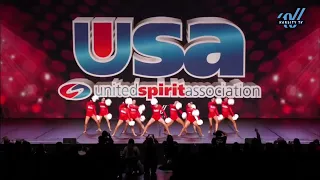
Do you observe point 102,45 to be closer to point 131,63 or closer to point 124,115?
point 131,63

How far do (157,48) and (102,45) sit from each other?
161 cm

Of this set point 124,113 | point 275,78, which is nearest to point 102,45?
point 124,113

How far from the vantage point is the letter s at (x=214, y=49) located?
1481 cm

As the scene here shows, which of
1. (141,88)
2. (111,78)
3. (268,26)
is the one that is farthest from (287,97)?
(111,78)

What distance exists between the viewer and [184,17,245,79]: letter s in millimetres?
14812

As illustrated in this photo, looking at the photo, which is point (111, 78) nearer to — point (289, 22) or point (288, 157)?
point (289, 22)

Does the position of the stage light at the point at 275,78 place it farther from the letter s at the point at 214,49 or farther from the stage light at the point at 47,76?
the stage light at the point at 47,76

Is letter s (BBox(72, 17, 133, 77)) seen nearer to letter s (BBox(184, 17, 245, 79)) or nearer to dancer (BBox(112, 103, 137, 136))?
letter s (BBox(184, 17, 245, 79))

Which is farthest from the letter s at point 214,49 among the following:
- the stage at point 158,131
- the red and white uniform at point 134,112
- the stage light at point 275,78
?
the red and white uniform at point 134,112

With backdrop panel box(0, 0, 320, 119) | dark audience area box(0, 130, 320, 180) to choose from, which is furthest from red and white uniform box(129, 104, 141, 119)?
dark audience area box(0, 130, 320, 180)

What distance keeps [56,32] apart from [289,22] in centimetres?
675

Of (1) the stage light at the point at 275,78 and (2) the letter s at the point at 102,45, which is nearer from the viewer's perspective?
(2) the letter s at the point at 102,45

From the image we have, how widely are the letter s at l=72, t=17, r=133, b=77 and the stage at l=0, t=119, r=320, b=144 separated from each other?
1.60 metres

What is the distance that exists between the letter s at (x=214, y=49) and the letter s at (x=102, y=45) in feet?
6.00
